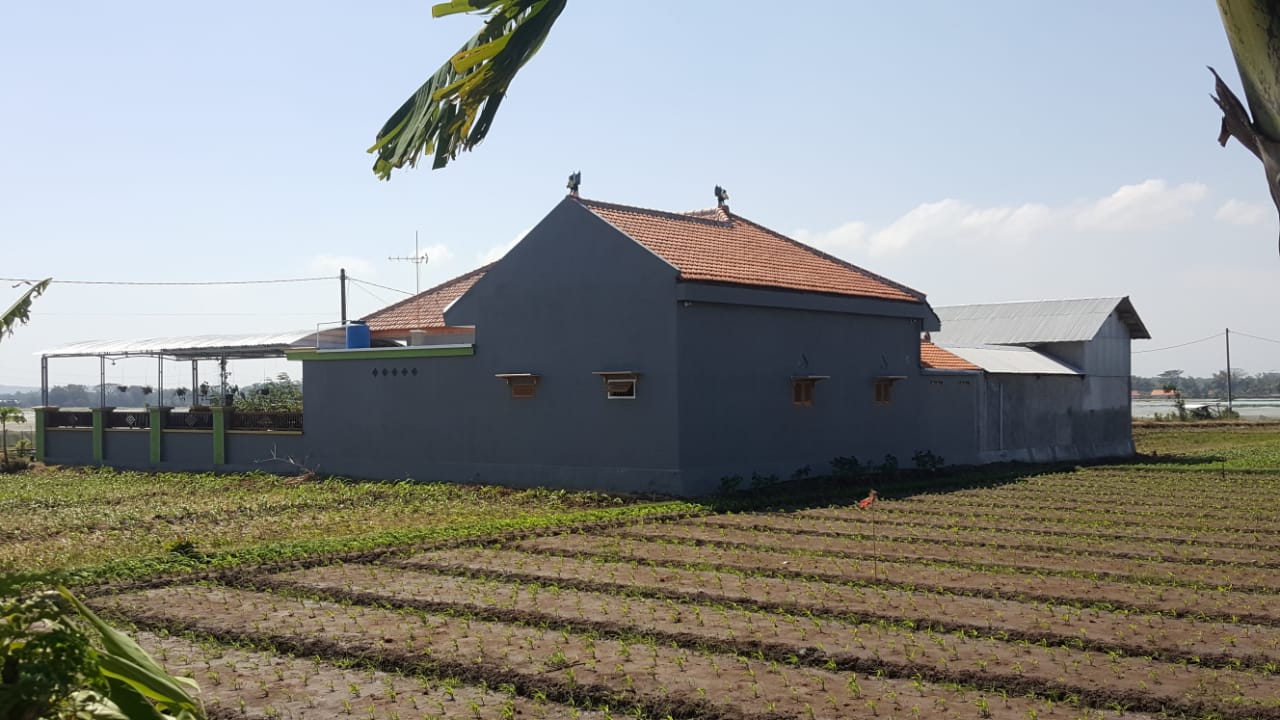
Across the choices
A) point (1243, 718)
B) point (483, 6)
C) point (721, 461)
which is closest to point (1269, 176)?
point (483, 6)

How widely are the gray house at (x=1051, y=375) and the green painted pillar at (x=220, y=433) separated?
16.7 meters

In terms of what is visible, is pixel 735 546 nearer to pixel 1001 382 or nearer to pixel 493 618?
pixel 493 618

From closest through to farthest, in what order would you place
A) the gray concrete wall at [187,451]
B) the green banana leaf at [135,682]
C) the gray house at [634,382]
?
the green banana leaf at [135,682], the gray house at [634,382], the gray concrete wall at [187,451]

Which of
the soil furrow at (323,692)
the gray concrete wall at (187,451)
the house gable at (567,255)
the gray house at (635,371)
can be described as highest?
the house gable at (567,255)

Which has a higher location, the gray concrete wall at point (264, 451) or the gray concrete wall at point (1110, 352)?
the gray concrete wall at point (1110, 352)

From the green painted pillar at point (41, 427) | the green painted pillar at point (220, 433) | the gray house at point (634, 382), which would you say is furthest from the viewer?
the green painted pillar at point (41, 427)

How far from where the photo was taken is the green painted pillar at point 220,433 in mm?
26031

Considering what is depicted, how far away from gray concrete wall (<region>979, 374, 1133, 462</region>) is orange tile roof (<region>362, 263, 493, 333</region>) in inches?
501

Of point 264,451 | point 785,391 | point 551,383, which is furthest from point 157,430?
point 785,391

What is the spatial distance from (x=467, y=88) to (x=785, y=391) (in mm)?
18123

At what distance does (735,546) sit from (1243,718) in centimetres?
752

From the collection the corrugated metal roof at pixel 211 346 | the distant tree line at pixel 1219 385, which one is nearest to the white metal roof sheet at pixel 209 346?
the corrugated metal roof at pixel 211 346

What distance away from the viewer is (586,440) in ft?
66.5

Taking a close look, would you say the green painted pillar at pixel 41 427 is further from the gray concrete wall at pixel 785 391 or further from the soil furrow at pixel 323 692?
the soil furrow at pixel 323 692
